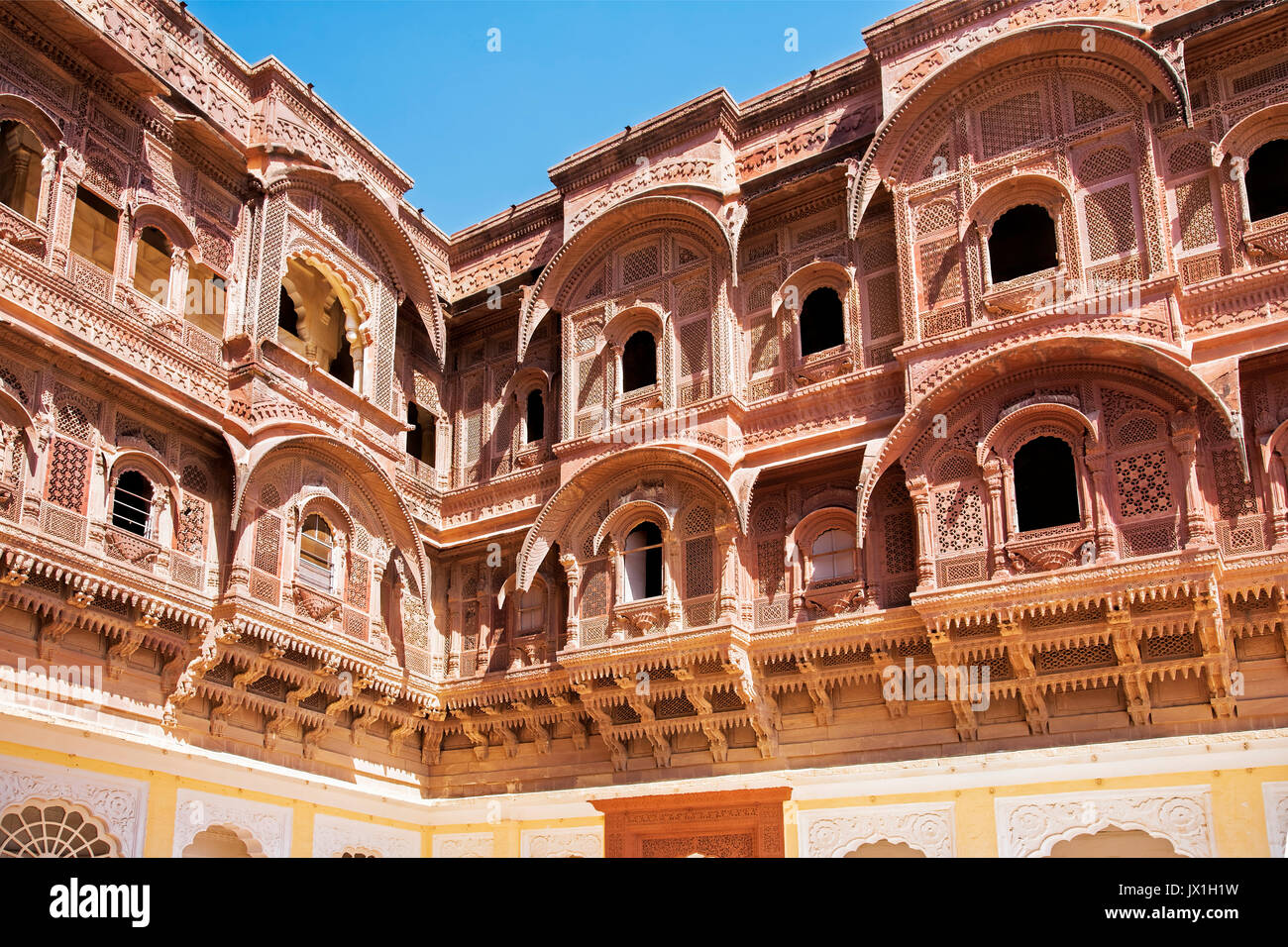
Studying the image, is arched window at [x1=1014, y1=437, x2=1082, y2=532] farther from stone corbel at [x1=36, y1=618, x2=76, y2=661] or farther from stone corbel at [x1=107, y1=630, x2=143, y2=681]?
stone corbel at [x1=36, y1=618, x2=76, y2=661]

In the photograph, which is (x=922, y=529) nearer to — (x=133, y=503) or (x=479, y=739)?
(x=479, y=739)

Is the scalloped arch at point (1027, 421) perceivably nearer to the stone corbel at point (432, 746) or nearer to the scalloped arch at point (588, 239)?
the scalloped arch at point (588, 239)

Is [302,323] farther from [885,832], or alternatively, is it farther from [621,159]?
[885,832]

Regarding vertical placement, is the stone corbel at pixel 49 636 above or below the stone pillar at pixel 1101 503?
below

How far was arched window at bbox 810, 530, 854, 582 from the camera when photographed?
12.2 metres

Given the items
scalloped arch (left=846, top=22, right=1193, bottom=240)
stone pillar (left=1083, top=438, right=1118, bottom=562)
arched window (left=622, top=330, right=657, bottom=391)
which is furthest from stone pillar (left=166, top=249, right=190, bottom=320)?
stone pillar (left=1083, top=438, right=1118, bottom=562)

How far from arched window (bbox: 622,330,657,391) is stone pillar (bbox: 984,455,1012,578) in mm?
4604

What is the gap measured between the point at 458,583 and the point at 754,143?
6.39 m

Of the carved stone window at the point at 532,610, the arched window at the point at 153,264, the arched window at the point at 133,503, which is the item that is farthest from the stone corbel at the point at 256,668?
the arched window at the point at 153,264

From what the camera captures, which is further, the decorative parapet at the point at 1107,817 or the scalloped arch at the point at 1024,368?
the scalloped arch at the point at 1024,368

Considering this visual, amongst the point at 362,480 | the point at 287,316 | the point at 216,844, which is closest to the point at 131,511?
the point at 362,480

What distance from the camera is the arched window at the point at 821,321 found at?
1329 cm

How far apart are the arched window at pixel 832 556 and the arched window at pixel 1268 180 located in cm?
482

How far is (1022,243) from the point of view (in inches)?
501
